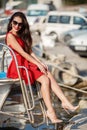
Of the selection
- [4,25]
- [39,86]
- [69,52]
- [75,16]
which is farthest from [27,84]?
[75,16]

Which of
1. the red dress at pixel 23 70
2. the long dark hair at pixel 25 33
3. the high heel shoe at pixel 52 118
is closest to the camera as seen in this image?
the high heel shoe at pixel 52 118

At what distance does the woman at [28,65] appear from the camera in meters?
5.99

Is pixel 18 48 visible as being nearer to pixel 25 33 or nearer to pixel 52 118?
pixel 25 33

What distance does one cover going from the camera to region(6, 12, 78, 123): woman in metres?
5.99

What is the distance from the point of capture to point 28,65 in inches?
244

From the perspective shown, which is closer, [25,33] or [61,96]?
[61,96]

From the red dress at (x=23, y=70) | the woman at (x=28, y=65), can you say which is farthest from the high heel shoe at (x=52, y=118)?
the red dress at (x=23, y=70)

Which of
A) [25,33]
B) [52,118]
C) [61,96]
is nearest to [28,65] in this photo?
[25,33]

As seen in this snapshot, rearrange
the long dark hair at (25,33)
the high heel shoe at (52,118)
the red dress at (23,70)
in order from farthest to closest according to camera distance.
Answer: the long dark hair at (25,33) → the red dress at (23,70) → the high heel shoe at (52,118)

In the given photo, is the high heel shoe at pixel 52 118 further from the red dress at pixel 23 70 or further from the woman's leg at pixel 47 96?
the red dress at pixel 23 70

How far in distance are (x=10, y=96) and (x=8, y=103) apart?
11 cm

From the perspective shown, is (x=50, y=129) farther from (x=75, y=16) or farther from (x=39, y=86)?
(x=75, y=16)

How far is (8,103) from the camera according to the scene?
644 centimetres

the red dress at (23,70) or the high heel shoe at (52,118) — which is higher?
the red dress at (23,70)
